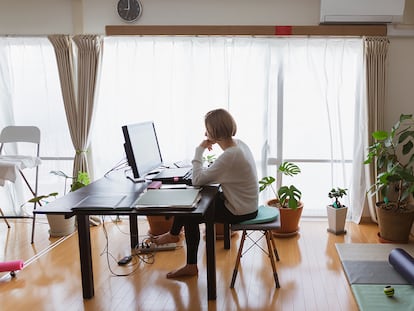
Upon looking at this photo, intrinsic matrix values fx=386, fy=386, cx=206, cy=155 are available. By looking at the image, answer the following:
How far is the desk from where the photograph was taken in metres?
2.04

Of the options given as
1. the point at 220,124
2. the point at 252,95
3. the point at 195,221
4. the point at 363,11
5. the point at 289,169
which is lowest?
the point at 195,221

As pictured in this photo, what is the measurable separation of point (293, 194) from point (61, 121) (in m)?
2.36

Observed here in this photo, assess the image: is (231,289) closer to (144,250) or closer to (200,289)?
(200,289)

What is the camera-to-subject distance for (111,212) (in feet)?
6.70

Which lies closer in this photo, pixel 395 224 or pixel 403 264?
pixel 403 264

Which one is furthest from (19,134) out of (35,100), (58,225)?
(58,225)

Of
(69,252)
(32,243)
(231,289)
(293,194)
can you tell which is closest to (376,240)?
(293,194)

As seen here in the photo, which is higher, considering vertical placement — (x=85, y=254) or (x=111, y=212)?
(x=111, y=212)

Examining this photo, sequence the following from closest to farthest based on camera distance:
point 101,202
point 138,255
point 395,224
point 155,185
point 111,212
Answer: point 111,212, point 101,202, point 155,185, point 138,255, point 395,224

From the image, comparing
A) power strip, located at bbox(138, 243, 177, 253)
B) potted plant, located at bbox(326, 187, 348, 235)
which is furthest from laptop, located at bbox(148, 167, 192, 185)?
potted plant, located at bbox(326, 187, 348, 235)

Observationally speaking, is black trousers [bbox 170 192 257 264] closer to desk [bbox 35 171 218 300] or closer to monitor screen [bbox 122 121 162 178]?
desk [bbox 35 171 218 300]

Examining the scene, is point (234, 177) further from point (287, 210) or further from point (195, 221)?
point (287, 210)

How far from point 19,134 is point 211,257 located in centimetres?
233

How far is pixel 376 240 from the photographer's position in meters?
3.33
